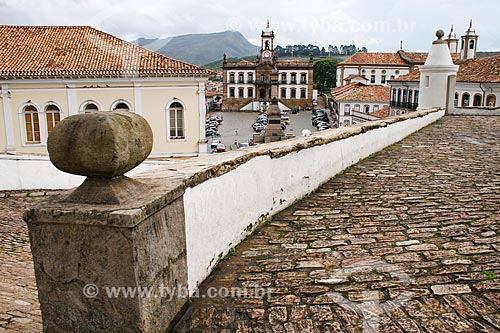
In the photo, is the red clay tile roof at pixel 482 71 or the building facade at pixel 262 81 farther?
the building facade at pixel 262 81

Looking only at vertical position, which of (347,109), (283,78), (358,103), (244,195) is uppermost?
(283,78)

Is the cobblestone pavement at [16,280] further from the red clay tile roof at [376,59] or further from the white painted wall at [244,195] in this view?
the red clay tile roof at [376,59]

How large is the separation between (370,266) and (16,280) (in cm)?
338

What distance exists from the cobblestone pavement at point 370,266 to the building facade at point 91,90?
41.5 feet

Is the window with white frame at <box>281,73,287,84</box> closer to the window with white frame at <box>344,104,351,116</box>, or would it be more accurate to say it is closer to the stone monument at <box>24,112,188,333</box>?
the window with white frame at <box>344,104,351,116</box>

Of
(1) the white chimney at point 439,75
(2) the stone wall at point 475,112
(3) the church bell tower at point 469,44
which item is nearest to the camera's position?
(1) the white chimney at point 439,75

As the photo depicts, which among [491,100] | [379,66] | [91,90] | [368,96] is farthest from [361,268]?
[379,66]

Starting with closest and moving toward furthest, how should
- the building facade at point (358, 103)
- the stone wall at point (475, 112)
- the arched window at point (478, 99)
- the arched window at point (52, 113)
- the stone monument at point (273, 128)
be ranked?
the stone monument at point (273, 128) < the stone wall at point (475, 112) < the arched window at point (52, 113) < the arched window at point (478, 99) < the building facade at point (358, 103)

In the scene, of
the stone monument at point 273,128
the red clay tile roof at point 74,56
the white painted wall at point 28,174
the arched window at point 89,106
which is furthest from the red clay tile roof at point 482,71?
the white painted wall at point 28,174

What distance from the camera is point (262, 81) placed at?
80.4 meters

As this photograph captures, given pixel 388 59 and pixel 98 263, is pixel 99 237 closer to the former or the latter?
pixel 98 263

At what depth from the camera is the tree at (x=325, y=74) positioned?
9875cm

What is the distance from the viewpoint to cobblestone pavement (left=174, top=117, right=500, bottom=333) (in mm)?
2609

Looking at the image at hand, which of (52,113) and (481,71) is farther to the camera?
(481,71)
